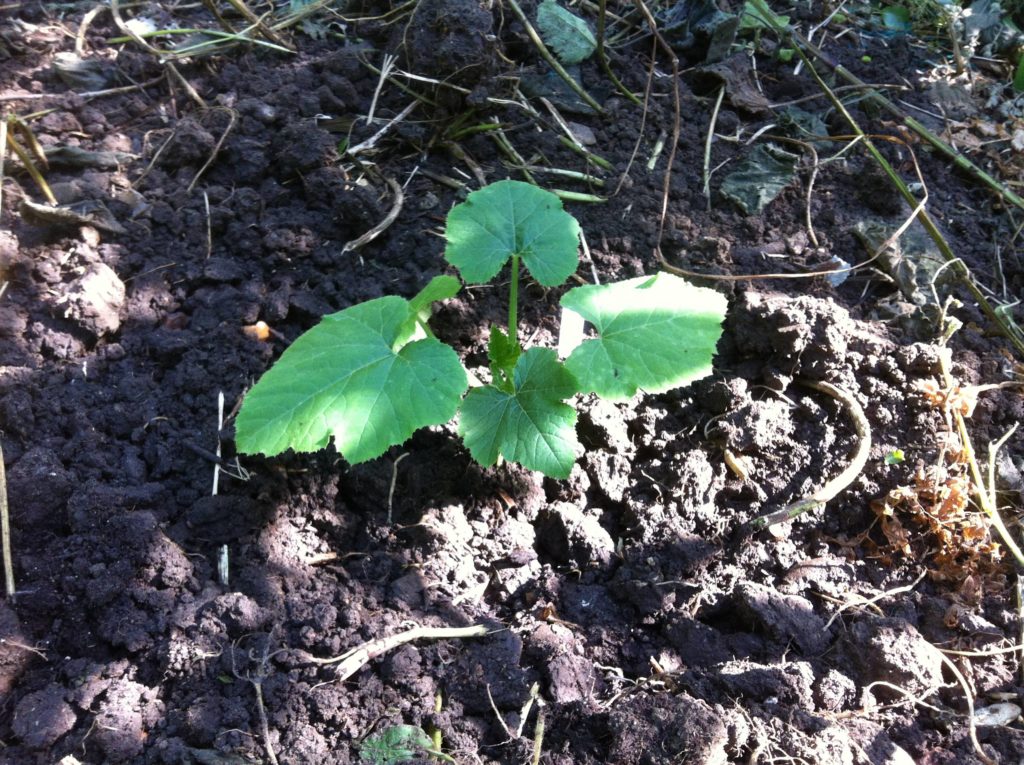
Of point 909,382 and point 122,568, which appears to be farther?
point 909,382

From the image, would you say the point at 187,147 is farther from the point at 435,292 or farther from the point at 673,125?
the point at 673,125

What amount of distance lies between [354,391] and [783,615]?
109 centimetres

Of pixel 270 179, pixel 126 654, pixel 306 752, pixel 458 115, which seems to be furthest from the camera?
pixel 458 115

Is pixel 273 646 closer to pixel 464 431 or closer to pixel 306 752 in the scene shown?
pixel 306 752

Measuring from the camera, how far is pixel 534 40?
290 cm

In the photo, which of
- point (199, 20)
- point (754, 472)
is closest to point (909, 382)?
point (754, 472)

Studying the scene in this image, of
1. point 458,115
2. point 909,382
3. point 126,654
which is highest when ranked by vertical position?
point 458,115

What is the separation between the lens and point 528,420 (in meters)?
1.77

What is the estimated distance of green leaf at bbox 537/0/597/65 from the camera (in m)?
2.94

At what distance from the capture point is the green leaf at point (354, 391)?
65.3 inches

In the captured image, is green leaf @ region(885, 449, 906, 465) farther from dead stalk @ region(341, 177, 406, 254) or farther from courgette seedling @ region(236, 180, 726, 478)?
dead stalk @ region(341, 177, 406, 254)

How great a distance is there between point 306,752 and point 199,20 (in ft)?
9.08

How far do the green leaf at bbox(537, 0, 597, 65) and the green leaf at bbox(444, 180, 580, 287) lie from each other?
1108 mm

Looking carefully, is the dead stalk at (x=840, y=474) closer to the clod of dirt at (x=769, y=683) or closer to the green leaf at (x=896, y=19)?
the clod of dirt at (x=769, y=683)
